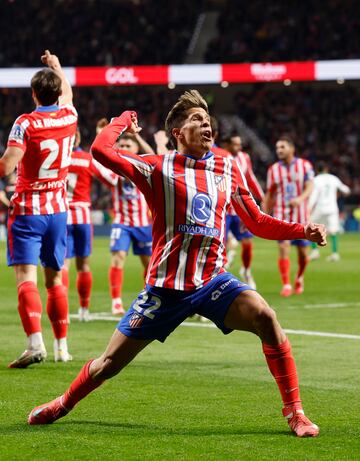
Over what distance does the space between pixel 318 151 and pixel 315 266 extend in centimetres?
2054

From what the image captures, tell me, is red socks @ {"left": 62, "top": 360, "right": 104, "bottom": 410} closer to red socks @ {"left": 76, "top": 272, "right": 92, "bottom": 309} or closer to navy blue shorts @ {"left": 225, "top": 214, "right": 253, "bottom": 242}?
red socks @ {"left": 76, "top": 272, "right": 92, "bottom": 309}

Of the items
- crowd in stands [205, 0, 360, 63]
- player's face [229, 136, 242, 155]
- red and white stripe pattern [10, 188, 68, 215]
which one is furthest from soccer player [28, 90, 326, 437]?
crowd in stands [205, 0, 360, 63]

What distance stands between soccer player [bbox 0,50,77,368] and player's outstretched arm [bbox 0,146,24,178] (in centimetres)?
34

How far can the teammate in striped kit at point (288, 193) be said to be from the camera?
1609cm

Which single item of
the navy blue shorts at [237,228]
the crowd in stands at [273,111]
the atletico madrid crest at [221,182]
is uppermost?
the crowd in stands at [273,111]

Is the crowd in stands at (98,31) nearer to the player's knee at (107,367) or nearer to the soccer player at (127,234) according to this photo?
the soccer player at (127,234)

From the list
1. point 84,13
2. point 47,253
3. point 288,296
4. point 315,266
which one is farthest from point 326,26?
point 47,253

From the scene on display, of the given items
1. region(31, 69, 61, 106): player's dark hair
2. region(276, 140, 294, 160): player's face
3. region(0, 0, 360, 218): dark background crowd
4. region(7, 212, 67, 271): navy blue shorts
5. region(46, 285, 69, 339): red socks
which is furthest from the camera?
region(0, 0, 360, 218): dark background crowd

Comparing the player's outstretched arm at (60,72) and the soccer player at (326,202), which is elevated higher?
the player's outstretched arm at (60,72)

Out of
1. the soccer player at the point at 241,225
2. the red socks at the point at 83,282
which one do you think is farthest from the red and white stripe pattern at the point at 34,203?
the soccer player at the point at 241,225

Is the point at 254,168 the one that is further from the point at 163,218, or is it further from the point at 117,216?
the point at 163,218

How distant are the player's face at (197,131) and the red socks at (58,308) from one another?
3133 mm

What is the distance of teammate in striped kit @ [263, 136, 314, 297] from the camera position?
634 inches

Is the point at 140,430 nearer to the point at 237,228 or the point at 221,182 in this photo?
the point at 221,182
